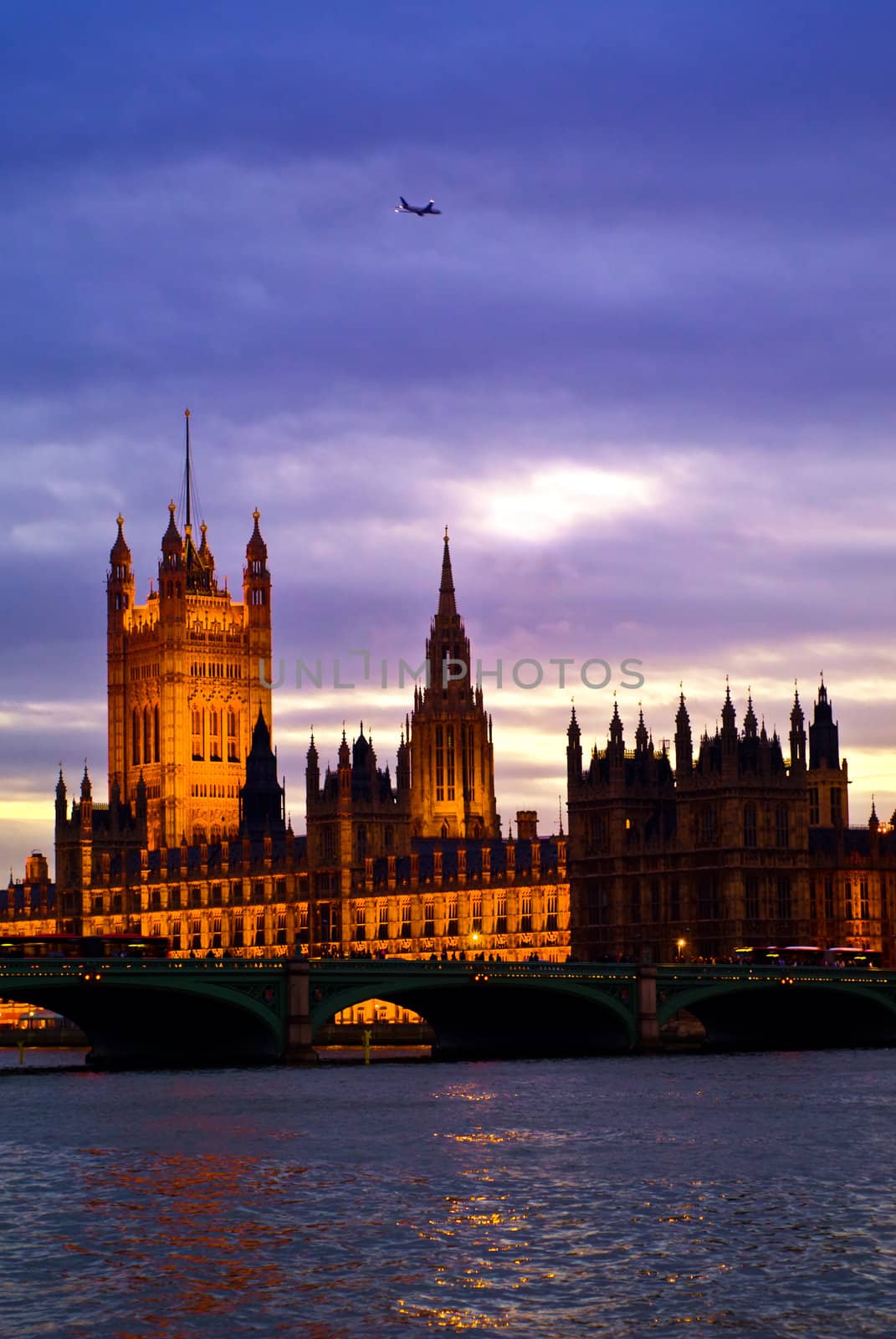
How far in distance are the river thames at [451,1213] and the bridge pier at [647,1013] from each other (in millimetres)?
28735

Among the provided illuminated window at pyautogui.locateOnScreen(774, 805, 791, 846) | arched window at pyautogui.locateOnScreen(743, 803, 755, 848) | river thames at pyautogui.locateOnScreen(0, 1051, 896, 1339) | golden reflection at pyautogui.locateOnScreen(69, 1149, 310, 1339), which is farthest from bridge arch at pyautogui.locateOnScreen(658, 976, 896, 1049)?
golden reflection at pyautogui.locateOnScreen(69, 1149, 310, 1339)

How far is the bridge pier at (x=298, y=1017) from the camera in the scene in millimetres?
136500

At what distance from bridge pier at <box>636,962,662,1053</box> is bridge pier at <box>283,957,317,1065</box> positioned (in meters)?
21.3

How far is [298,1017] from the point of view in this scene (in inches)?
A: 5394

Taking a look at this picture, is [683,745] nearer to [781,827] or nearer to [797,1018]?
[781,827]

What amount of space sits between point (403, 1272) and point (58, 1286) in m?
8.32

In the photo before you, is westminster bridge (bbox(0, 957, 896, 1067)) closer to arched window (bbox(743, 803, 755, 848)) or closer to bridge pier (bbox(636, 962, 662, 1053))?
bridge pier (bbox(636, 962, 662, 1053))

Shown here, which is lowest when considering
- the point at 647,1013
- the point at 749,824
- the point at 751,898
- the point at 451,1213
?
the point at 451,1213

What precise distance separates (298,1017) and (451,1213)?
211ft

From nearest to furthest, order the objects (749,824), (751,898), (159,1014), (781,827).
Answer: (159,1014) → (751,898) → (749,824) → (781,827)

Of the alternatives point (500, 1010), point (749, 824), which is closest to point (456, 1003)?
point (500, 1010)

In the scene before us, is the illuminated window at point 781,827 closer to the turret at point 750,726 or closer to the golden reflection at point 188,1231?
the turret at point 750,726

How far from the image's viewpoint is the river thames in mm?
58562

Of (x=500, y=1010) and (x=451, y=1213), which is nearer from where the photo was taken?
(x=451, y=1213)
